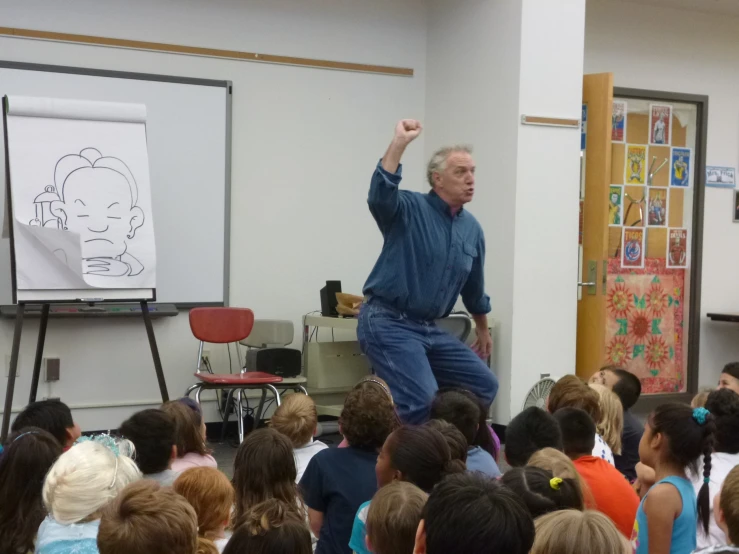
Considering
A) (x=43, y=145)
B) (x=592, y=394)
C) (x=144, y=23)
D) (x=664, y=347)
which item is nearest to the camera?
(x=592, y=394)

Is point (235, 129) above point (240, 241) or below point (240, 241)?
above

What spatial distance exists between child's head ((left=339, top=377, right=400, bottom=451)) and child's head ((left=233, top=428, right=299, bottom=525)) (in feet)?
0.97

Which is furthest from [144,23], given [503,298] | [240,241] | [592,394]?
[592,394]

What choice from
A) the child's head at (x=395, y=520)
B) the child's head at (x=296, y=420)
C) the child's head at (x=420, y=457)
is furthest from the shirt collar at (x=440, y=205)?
the child's head at (x=395, y=520)

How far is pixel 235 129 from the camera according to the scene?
5.72 m

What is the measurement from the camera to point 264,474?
7.13ft

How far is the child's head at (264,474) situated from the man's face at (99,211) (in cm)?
289

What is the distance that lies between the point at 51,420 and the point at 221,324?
8.10ft

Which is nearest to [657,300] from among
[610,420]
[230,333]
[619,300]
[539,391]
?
[619,300]

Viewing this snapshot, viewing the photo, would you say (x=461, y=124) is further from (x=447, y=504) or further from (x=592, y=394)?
(x=447, y=504)

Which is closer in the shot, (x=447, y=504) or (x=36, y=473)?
(x=447, y=504)

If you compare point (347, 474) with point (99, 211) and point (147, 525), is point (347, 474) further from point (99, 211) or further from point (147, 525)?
point (99, 211)

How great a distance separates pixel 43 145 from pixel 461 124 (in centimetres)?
264

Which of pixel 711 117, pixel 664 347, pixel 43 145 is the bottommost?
pixel 664 347
